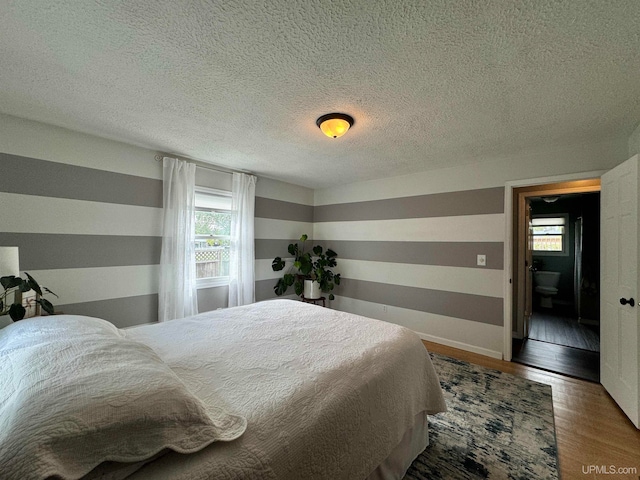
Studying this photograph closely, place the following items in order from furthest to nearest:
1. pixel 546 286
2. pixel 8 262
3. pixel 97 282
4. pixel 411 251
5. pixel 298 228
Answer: pixel 546 286 → pixel 298 228 → pixel 411 251 → pixel 97 282 → pixel 8 262

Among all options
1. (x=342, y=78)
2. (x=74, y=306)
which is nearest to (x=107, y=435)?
(x=342, y=78)

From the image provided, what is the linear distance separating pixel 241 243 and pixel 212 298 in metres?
0.86

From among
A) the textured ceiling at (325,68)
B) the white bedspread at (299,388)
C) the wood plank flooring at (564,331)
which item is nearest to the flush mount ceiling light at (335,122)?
the textured ceiling at (325,68)

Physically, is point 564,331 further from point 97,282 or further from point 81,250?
point 81,250

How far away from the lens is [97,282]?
2.65m

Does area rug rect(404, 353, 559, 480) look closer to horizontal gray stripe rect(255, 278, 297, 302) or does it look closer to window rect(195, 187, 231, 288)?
horizontal gray stripe rect(255, 278, 297, 302)

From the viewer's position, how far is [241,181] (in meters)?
3.81

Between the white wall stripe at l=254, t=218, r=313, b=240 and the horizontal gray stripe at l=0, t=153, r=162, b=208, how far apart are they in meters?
1.47

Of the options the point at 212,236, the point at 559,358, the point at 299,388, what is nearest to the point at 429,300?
the point at 559,358

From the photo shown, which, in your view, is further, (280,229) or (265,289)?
(280,229)

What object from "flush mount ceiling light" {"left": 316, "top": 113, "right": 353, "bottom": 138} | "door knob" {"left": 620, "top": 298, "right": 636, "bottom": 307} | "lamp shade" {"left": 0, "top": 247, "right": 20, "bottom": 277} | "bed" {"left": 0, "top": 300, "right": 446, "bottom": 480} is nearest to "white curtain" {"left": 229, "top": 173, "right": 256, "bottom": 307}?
"bed" {"left": 0, "top": 300, "right": 446, "bottom": 480}

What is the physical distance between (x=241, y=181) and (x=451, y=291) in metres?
3.33

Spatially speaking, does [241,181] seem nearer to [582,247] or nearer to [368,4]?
[368,4]

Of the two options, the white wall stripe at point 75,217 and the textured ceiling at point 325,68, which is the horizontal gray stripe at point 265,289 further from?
the textured ceiling at point 325,68
